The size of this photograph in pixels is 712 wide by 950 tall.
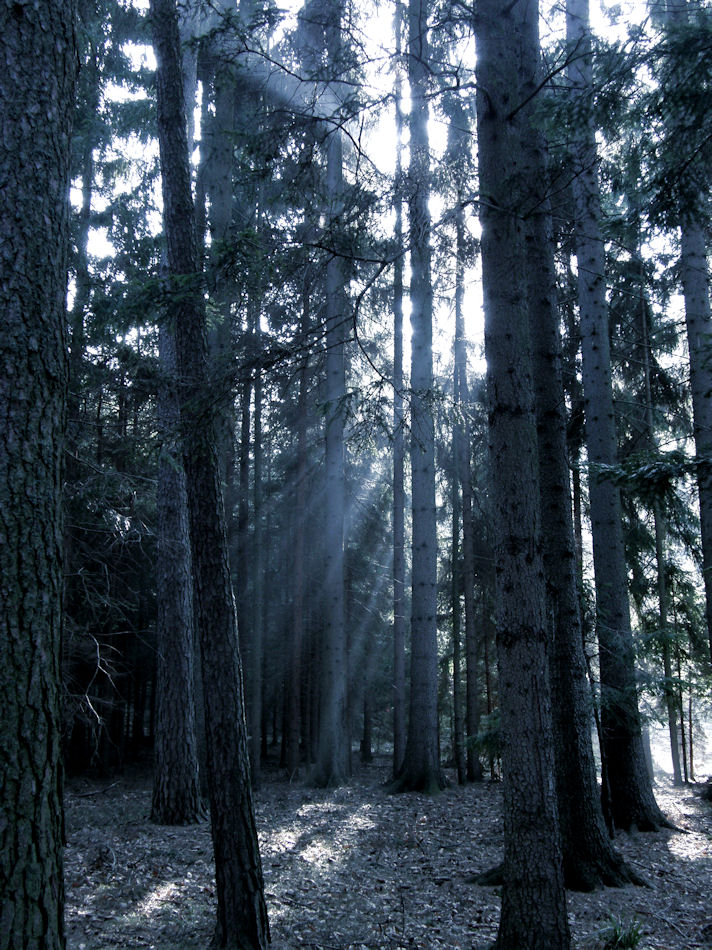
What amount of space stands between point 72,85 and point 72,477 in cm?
989

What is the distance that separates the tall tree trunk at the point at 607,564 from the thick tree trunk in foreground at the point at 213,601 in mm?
4864

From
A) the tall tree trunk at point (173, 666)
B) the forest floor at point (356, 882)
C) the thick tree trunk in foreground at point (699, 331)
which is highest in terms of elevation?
the thick tree trunk in foreground at point (699, 331)

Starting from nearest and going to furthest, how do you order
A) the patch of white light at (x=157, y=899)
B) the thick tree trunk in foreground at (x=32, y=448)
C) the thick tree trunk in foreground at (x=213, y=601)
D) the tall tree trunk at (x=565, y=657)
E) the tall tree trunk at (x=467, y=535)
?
the thick tree trunk in foreground at (x=32, y=448)
the thick tree trunk in foreground at (x=213, y=601)
the patch of white light at (x=157, y=899)
the tall tree trunk at (x=565, y=657)
the tall tree trunk at (x=467, y=535)

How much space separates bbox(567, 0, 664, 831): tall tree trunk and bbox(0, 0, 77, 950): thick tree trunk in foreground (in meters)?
6.67

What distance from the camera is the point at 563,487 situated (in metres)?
6.83

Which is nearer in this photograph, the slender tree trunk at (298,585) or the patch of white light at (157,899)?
the patch of white light at (157,899)

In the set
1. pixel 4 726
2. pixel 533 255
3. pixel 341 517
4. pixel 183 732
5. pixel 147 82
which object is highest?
pixel 147 82

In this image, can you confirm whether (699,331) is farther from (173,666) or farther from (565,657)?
(173,666)

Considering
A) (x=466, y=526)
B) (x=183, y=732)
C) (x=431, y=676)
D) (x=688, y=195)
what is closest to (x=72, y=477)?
(x=183, y=732)

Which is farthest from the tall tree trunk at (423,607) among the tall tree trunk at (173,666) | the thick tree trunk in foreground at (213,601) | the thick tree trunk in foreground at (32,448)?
the thick tree trunk in foreground at (32,448)

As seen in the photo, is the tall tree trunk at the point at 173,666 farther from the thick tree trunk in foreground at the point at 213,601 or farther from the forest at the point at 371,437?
the thick tree trunk in foreground at the point at 213,601

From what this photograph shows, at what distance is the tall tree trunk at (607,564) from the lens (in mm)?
8789

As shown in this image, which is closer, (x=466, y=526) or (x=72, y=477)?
(x=72, y=477)

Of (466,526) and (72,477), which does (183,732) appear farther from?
(466,526)
